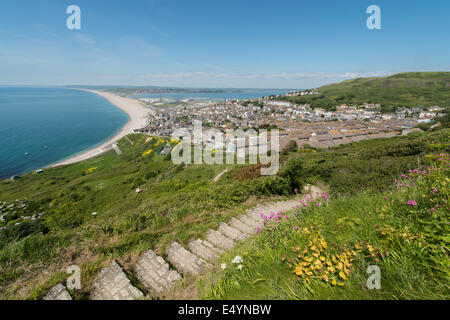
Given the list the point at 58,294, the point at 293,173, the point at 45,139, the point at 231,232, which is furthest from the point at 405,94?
the point at 45,139

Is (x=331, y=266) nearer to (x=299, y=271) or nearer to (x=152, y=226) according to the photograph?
(x=299, y=271)

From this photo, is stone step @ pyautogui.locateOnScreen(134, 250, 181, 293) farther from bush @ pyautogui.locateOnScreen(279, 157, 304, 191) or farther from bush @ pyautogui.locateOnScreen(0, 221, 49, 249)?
bush @ pyautogui.locateOnScreen(279, 157, 304, 191)

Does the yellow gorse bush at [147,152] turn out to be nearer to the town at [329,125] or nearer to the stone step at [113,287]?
the town at [329,125]

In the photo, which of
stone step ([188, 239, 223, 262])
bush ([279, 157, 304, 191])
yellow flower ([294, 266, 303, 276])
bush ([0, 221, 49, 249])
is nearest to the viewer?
yellow flower ([294, 266, 303, 276])

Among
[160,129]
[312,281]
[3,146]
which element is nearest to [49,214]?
[312,281]

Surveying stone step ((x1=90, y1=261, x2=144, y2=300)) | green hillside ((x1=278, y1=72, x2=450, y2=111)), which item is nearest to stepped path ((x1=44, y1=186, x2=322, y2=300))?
stone step ((x1=90, y1=261, x2=144, y2=300))
